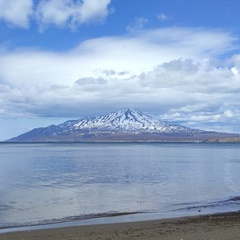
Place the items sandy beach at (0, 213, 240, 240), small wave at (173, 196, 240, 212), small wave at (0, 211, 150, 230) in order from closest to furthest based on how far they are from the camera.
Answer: sandy beach at (0, 213, 240, 240) → small wave at (0, 211, 150, 230) → small wave at (173, 196, 240, 212)

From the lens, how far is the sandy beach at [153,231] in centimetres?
2062

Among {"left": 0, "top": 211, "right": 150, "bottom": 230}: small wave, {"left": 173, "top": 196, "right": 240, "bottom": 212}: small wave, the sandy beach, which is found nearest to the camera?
the sandy beach

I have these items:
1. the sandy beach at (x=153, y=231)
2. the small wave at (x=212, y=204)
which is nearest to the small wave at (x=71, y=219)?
the sandy beach at (x=153, y=231)

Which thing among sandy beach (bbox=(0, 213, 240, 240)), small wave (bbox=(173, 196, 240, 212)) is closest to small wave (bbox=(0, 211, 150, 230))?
sandy beach (bbox=(0, 213, 240, 240))

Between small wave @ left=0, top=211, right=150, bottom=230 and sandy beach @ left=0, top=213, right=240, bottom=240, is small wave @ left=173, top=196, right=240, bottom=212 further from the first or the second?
sandy beach @ left=0, top=213, right=240, bottom=240

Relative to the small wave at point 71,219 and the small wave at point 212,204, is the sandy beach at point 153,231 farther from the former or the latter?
the small wave at point 212,204

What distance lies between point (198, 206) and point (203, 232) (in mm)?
13305

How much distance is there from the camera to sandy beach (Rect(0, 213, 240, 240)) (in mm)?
20625

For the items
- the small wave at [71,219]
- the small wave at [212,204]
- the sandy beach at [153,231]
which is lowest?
the small wave at [212,204]

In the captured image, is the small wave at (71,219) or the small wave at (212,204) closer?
the small wave at (71,219)

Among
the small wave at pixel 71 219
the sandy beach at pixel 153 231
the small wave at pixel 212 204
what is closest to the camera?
the sandy beach at pixel 153 231

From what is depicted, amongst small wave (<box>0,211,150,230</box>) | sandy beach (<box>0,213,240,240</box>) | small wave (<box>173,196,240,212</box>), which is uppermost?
sandy beach (<box>0,213,240,240</box>)

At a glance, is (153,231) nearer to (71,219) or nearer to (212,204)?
(71,219)

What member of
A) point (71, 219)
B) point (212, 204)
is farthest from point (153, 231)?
point (212, 204)
